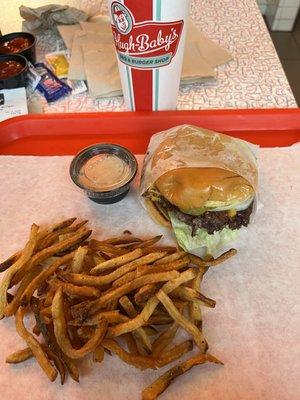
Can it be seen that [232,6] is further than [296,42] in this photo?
No

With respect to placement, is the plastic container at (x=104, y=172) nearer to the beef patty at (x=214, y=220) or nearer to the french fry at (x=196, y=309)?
the beef patty at (x=214, y=220)

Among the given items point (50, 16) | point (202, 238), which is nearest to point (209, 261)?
point (202, 238)

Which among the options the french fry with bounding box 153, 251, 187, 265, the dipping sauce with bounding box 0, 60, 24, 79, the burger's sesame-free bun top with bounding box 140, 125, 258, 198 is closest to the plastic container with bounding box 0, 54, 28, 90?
the dipping sauce with bounding box 0, 60, 24, 79

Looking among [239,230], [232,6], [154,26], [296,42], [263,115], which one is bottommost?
[296,42]

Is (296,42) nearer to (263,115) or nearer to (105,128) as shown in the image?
(263,115)

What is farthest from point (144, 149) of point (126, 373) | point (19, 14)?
point (19, 14)

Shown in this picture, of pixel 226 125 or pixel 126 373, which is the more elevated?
pixel 226 125

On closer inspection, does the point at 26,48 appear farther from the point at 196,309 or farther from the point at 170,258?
the point at 196,309
